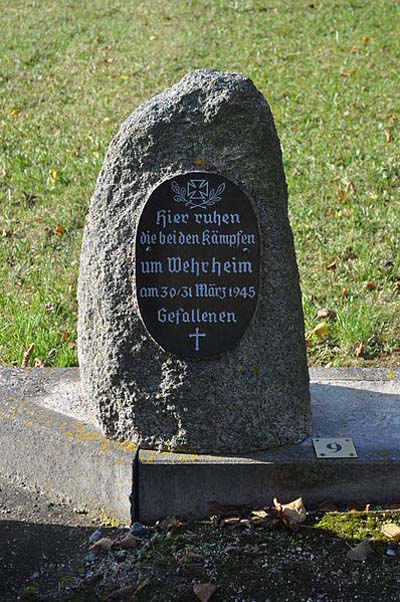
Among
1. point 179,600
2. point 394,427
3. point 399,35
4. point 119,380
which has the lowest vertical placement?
point 179,600

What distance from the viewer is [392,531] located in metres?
3.55

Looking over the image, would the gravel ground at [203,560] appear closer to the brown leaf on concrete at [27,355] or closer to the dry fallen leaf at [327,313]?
the brown leaf on concrete at [27,355]

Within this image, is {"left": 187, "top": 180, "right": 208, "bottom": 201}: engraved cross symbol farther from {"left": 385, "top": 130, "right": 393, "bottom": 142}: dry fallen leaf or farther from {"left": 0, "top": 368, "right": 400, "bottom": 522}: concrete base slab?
{"left": 385, "top": 130, "right": 393, "bottom": 142}: dry fallen leaf

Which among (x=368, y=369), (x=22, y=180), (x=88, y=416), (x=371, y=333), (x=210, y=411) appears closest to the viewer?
(x=210, y=411)

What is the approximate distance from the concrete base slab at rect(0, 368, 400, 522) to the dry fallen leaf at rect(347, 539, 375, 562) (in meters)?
0.31

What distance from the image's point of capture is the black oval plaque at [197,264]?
3631 millimetres

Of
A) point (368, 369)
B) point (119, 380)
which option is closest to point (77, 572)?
point (119, 380)

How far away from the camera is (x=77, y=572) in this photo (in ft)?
11.3

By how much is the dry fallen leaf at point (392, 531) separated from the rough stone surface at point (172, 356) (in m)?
0.48

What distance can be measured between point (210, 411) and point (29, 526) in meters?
0.85

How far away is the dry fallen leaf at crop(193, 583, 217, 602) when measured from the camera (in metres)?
3.23

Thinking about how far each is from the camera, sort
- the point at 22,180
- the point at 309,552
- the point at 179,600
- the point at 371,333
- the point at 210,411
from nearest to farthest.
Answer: the point at 179,600 < the point at 309,552 < the point at 210,411 < the point at 371,333 < the point at 22,180

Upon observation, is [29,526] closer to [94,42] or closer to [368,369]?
[368,369]

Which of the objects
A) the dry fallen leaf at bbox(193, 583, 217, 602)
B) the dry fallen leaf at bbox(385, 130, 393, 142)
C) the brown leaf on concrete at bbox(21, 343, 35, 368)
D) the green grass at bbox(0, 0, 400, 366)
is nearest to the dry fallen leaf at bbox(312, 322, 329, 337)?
the green grass at bbox(0, 0, 400, 366)
